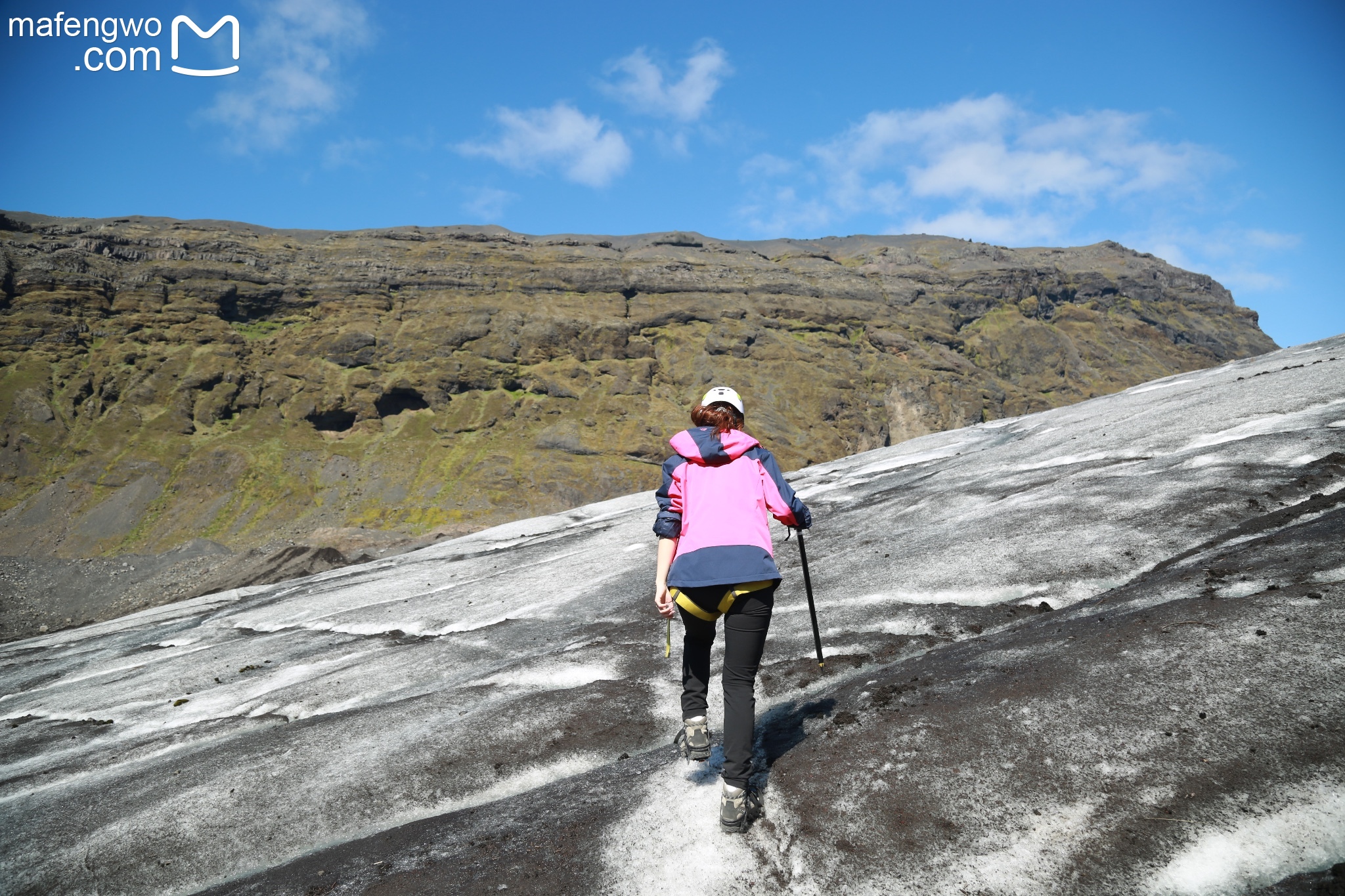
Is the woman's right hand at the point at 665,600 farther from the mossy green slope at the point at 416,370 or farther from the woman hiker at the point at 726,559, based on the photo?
the mossy green slope at the point at 416,370

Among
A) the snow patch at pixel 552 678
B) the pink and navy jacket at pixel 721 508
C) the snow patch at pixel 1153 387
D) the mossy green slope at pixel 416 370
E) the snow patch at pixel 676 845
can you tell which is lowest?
the snow patch at pixel 552 678

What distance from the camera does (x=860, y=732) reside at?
6754 mm

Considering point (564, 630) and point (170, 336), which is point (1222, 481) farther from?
point (170, 336)

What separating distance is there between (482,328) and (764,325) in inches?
1996

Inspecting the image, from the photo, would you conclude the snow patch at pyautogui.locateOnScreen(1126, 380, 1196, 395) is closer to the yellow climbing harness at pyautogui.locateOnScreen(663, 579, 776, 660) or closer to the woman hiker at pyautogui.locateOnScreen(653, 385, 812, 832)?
the woman hiker at pyautogui.locateOnScreen(653, 385, 812, 832)

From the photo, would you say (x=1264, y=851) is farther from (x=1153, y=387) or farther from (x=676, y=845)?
(x=1153, y=387)

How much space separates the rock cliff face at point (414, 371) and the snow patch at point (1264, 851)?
229ft

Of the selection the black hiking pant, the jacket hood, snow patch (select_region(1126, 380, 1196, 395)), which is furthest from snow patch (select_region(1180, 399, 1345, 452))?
the black hiking pant

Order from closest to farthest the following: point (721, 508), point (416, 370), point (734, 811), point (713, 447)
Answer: point (734, 811)
point (721, 508)
point (713, 447)
point (416, 370)

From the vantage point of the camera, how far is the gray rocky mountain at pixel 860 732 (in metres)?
5.08

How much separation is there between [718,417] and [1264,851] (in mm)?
4472

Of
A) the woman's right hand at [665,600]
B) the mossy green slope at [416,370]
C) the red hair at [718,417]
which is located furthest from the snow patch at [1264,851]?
the mossy green slope at [416,370]

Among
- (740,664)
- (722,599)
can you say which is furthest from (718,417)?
(740,664)

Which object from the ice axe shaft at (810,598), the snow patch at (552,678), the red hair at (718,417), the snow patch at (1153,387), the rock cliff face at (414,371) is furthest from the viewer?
the rock cliff face at (414,371)
